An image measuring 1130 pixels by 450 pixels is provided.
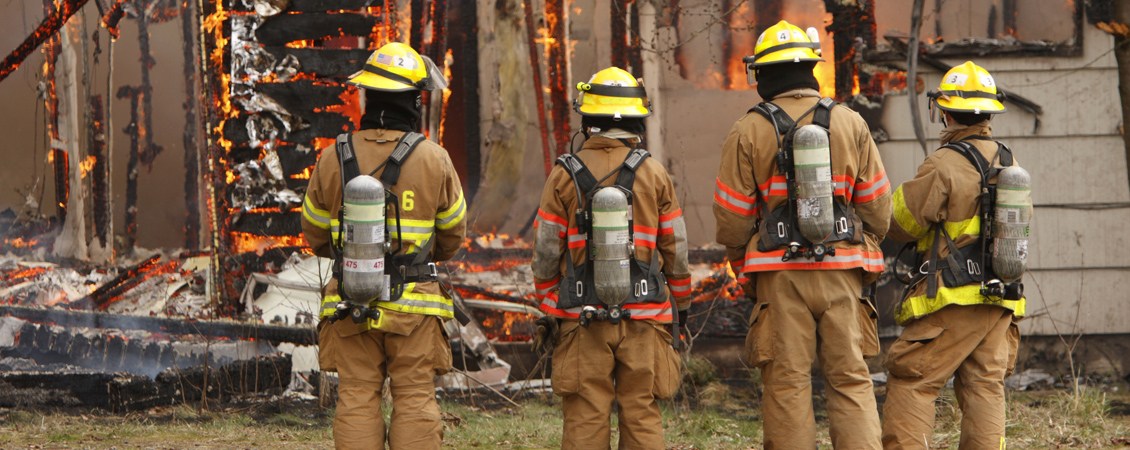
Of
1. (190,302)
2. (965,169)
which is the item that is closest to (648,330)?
(965,169)

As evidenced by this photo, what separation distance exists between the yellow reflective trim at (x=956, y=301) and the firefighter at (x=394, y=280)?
7.50 ft

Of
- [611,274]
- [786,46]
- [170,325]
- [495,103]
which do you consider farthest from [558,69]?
[170,325]

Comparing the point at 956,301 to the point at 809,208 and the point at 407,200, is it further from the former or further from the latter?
the point at 407,200

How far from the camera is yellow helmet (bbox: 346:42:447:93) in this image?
12.1 feet

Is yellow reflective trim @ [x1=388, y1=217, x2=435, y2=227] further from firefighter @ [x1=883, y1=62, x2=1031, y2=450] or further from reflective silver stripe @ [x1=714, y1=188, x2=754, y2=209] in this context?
firefighter @ [x1=883, y1=62, x2=1031, y2=450]

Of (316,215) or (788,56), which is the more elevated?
(788,56)

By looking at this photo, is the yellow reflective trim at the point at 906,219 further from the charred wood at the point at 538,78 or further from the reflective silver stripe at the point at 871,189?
the charred wood at the point at 538,78

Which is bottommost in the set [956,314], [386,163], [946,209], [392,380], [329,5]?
[392,380]

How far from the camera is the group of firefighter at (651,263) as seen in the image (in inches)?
142

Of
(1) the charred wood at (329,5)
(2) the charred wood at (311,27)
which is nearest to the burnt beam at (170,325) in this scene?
(2) the charred wood at (311,27)

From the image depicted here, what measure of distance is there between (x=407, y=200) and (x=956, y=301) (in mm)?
2600

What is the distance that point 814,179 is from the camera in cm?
352

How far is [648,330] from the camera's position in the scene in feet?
12.5

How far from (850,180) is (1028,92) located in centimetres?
377
